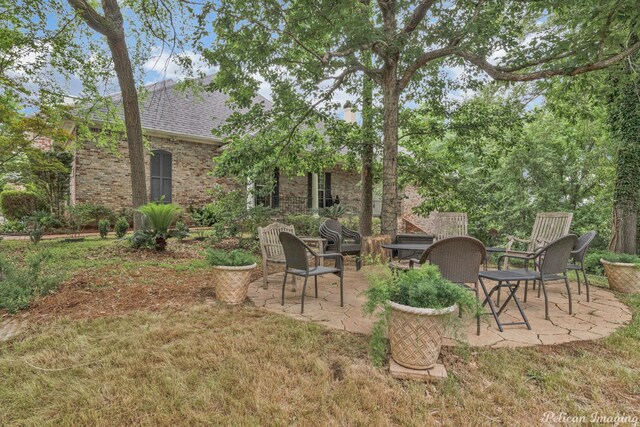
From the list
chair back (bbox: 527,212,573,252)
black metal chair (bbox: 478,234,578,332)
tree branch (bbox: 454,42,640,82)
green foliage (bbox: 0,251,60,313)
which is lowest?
green foliage (bbox: 0,251,60,313)

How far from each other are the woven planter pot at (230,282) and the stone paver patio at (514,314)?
282 mm

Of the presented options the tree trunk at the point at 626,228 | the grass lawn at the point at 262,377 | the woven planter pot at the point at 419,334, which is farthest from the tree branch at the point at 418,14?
the tree trunk at the point at 626,228

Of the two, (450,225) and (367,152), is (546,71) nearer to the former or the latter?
(450,225)

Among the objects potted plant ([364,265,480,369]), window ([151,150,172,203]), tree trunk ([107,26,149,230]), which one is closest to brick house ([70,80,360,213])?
window ([151,150,172,203])

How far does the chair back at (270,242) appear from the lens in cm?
464

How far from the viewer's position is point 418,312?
7.66ft

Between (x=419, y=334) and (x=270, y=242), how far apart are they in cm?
292

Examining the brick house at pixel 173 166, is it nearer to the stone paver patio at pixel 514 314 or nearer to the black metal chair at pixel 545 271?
the stone paver patio at pixel 514 314

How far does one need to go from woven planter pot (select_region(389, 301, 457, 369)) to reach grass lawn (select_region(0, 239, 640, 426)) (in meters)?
0.17

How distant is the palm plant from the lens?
23.0ft

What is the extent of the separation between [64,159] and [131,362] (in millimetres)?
9819

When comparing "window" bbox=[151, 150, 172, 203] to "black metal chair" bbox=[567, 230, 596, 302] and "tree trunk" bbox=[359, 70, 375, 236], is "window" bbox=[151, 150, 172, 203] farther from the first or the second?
"black metal chair" bbox=[567, 230, 596, 302]

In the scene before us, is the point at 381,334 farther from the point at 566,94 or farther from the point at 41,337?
the point at 566,94

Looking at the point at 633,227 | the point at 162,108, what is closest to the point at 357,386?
the point at 633,227
